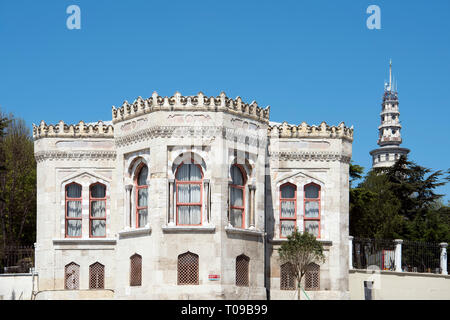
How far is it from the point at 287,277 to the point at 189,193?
7812 mm

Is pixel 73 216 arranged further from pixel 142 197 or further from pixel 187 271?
pixel 187 271

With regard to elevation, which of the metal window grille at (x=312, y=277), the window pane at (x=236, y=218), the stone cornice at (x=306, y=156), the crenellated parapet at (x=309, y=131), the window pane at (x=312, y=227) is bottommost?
the metal window grille at (x=312, y=277)

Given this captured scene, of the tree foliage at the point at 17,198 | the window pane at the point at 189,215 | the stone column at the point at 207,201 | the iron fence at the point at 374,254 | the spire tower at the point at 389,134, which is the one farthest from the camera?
the spire tower at the point at 389,134

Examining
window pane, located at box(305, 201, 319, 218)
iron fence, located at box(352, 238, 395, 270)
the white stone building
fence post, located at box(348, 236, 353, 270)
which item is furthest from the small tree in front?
iron fence, located at box(352, 238, 395, 270)

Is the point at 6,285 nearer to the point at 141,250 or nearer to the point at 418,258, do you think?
the point at 141,250

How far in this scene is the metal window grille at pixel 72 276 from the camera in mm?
Result: 39781

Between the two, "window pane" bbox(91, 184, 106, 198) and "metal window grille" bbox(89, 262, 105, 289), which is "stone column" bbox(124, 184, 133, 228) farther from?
"metal window grille" bbox(89, 262, 105, 289)

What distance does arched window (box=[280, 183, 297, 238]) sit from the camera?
40469 millimetres

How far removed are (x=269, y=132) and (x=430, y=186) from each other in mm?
30477

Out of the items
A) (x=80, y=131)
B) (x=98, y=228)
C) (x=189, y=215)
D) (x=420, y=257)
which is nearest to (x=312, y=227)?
(x=420, y=257)

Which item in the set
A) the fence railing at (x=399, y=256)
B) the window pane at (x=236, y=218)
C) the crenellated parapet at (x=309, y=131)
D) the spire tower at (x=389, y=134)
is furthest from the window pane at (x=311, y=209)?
the spire tower at (x=389, y=134)

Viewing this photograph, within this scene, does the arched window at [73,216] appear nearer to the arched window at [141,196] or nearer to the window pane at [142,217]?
the arched window at [141,196]
